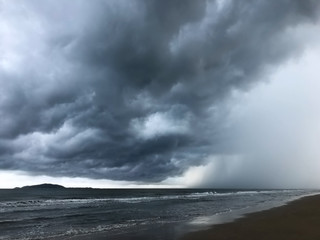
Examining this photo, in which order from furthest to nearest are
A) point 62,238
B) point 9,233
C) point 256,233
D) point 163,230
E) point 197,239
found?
point 9,233, point 163,230, point 62,238, point 256,233, point 197,239

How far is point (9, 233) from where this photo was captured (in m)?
26.3

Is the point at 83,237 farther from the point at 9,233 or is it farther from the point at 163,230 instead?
the point at 9,233

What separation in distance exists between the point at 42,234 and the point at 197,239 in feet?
38.7

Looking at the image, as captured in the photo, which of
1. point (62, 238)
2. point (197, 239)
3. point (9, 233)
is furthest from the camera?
point (9, 233)

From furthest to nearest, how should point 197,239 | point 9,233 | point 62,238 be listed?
point 9,233 → point 62,238 → point 197,239

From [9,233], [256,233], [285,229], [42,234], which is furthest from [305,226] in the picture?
[9,233]

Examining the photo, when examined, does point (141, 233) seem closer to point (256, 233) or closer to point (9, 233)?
point (256, 233)

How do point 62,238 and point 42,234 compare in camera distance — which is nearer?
point 62,238

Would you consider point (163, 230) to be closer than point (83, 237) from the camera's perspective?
No

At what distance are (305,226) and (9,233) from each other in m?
21.3

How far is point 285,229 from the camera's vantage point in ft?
72.3

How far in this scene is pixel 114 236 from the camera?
72.1 feet

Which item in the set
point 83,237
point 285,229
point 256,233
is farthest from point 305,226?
point 83,237

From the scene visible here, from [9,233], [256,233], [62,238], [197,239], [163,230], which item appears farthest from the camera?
[9,233]
